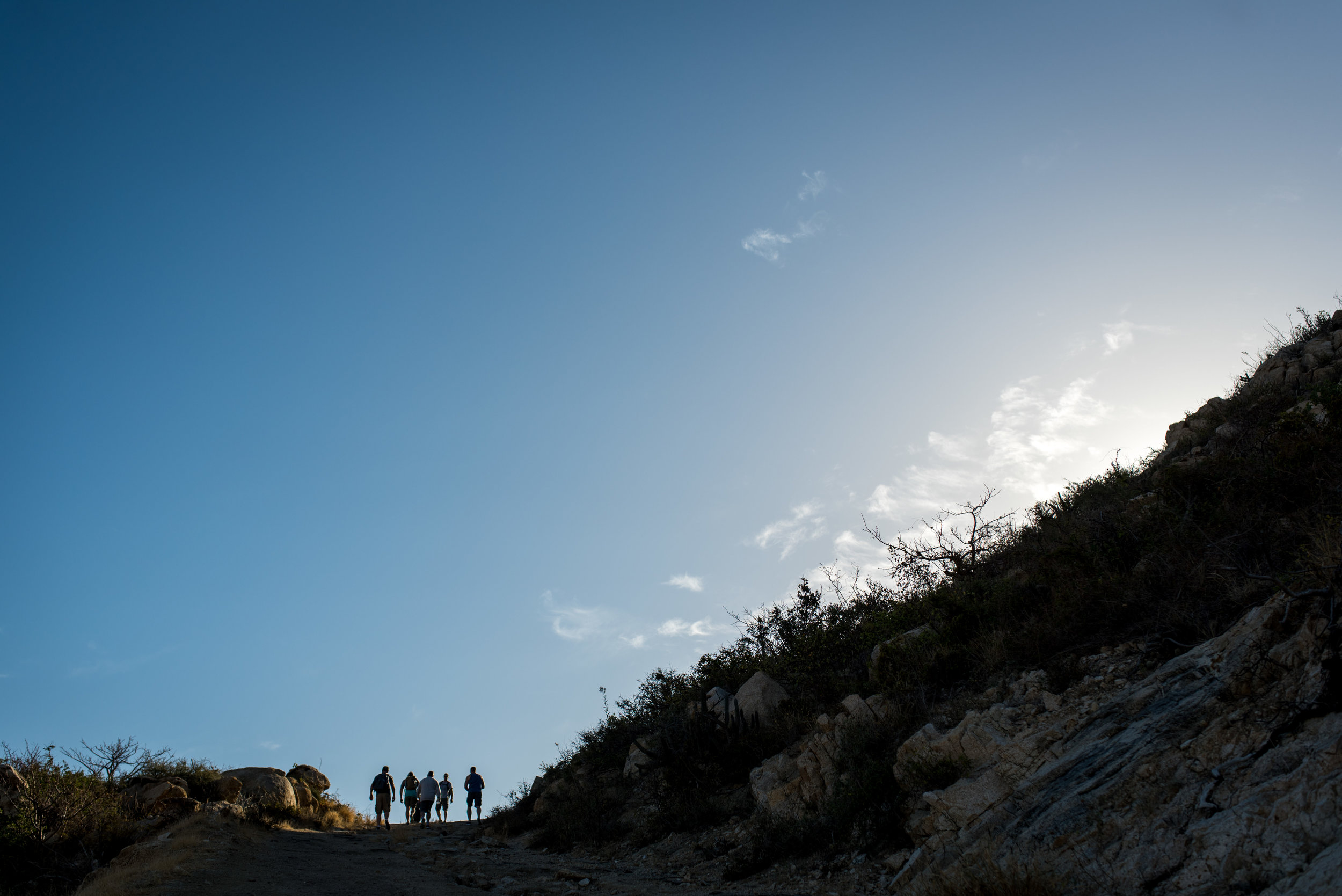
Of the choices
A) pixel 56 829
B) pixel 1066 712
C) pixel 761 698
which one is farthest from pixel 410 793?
pixel 1066 712

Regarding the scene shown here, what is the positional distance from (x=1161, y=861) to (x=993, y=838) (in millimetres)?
2117

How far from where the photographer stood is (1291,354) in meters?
16.7

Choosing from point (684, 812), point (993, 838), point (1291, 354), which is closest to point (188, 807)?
point (684, 812)

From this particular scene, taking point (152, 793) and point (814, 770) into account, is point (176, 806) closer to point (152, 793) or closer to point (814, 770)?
point (152, 793)

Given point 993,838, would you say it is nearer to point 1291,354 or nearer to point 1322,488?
point 1322,488

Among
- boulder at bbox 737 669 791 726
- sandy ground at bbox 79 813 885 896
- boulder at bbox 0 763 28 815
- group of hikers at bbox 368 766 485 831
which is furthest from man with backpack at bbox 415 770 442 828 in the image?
boulder at bbox 737 669 791 726

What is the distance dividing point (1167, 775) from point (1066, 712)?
102 inches

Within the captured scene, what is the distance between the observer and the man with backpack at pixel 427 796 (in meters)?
25.1

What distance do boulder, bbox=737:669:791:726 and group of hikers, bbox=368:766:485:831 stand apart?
14251 millimetres

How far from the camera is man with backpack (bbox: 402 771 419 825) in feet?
86.6

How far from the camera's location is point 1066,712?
8148 millimetres

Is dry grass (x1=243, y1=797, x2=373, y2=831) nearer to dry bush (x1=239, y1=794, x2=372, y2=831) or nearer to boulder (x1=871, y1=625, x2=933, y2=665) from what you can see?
dry bush (x1=239, y1=794, x2=372, y2=831)

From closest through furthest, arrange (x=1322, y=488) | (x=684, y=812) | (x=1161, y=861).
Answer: (x=1161, y=861) → (x=1322, y=488) → (x=684, y=812)

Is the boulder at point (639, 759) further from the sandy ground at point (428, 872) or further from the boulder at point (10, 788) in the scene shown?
the boulder at point (10, 788)
